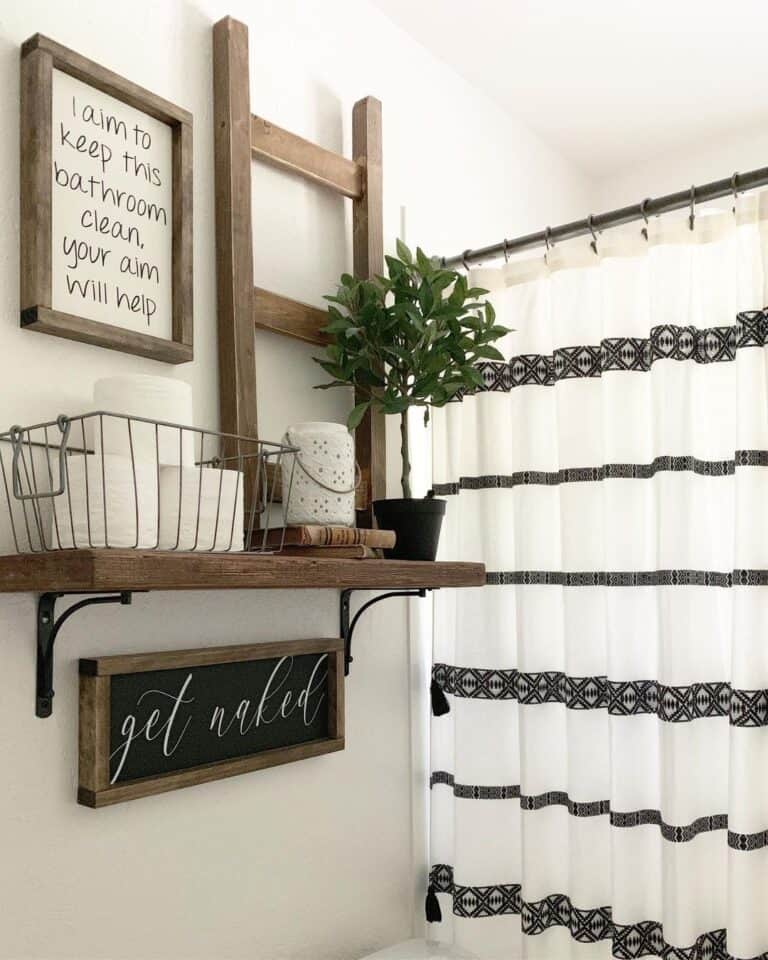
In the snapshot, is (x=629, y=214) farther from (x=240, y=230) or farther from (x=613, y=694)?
(x=613, y=694)

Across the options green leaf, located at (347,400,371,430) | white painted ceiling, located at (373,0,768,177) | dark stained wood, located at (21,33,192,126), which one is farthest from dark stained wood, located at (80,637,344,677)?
white painted ceiling, located at (373,0,768,177)

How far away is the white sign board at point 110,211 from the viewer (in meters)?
1.21

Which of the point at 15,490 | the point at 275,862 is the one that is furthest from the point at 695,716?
the point at 15,490

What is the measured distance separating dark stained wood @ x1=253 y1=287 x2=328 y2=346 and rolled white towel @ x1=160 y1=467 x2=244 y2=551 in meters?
0.43

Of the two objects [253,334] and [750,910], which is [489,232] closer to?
[253,334]

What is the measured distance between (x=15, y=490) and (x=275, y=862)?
747mm

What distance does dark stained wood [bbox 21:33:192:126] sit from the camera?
1178 mm

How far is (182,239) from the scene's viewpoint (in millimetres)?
1330

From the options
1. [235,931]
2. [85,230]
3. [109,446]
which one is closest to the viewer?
[109,446]

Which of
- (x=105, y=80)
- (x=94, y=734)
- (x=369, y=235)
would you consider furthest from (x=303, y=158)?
(x=94, y=734)

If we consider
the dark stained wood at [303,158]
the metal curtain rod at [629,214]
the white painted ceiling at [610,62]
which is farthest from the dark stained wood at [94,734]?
the white painted ceiling at [610,62]

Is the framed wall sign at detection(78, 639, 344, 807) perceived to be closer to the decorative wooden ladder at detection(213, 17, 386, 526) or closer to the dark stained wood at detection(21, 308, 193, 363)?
the decorative wooden ladder at detection(213, 17, 386, 526)

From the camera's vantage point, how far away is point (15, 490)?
1079mm

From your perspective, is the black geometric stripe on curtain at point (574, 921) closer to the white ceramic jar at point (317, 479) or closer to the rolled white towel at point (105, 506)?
the white ceramic jar at point (317, 479)
